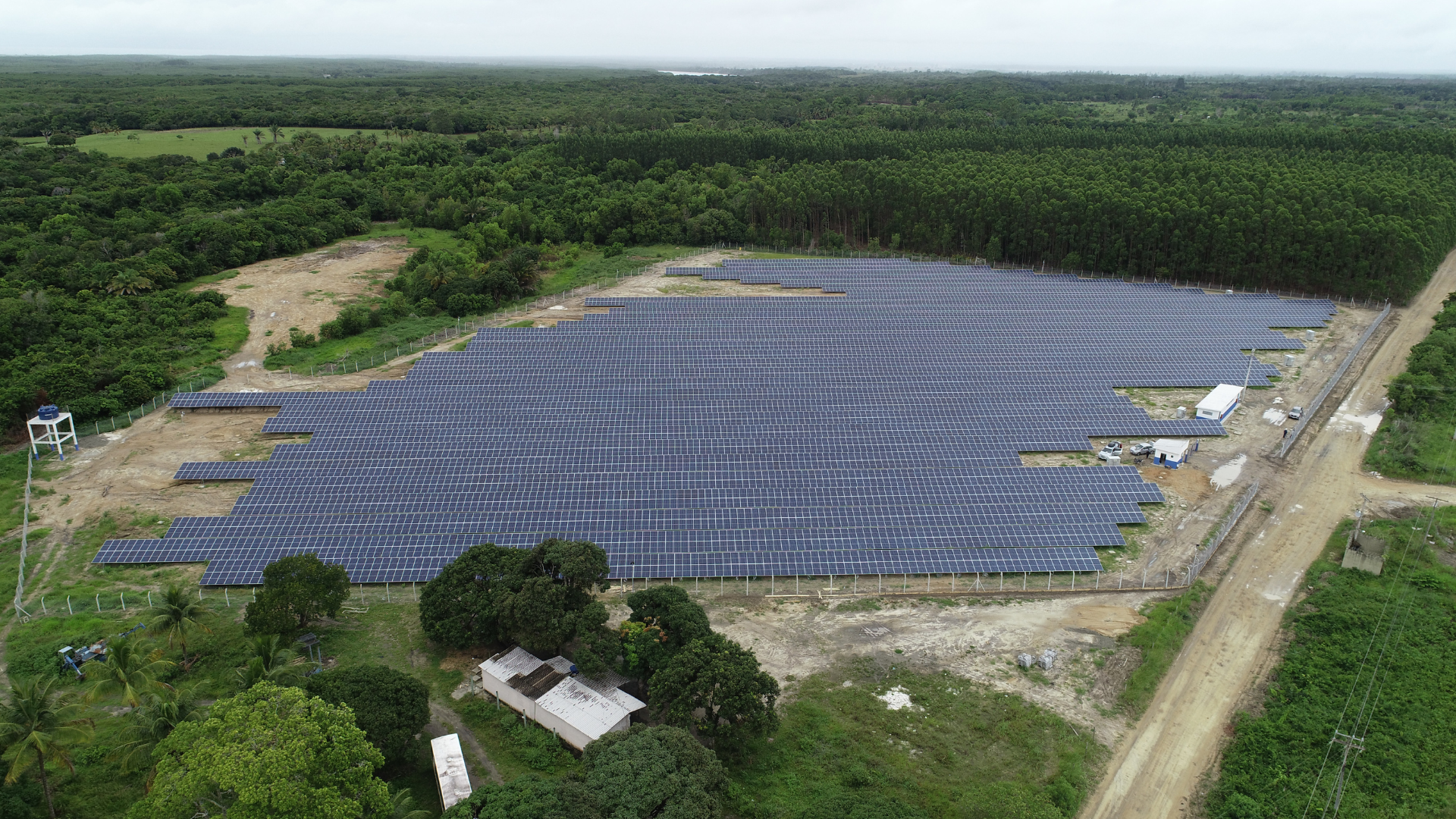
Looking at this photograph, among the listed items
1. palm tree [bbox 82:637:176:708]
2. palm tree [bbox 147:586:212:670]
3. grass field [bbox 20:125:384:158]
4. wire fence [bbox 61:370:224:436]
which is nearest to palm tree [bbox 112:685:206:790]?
palm tree [bbox 82:637:176:708]

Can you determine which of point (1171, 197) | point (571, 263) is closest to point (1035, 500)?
point (1171, 197)

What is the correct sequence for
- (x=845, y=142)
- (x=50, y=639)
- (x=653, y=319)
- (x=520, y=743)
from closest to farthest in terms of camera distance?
(x=520, y=743), (x=50, y=639), (x=653, y=319), (x=845, y=142)

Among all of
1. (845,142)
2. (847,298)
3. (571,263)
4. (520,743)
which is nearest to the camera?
(520,743)

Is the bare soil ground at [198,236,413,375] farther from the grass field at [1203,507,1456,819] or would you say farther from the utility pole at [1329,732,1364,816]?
the utility pole at [1329,732,1364,816]

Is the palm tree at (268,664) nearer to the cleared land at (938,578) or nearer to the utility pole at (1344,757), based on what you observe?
the cleared land at (938,578)

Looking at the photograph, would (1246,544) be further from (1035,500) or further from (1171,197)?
(1171,197)

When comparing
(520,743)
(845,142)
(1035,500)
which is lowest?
(520,743)

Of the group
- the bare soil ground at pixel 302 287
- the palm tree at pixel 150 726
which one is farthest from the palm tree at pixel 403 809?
the bare soil ground at pixel 302 287
